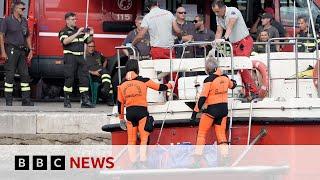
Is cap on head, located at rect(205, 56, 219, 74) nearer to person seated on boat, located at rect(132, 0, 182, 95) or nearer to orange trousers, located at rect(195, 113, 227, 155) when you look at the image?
orange trousers, located at rect(195, 113, 227, 155)

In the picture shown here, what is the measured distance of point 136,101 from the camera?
469 inches

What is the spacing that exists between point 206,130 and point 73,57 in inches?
207

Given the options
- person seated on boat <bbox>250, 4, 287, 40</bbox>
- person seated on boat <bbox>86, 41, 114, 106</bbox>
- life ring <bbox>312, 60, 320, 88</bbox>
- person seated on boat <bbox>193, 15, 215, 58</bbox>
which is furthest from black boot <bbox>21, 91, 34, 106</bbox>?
life ring <bbox>312, 60, 320, 88</bbox>

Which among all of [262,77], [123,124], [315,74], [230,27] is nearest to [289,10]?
[230,27]

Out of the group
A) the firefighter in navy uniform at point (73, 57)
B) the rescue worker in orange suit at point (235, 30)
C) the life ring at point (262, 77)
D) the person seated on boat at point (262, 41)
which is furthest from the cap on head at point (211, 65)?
the firefighter in navy uniform at point (73, 57)

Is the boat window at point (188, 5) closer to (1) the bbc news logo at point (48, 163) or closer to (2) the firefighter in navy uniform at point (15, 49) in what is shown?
(2) the firefighter in navy uniform at point (15, 49)

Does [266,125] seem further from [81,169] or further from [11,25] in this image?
[11,25]

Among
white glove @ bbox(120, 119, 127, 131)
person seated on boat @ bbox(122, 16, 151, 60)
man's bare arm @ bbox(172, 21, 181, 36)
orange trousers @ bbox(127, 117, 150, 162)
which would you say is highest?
man's bare arm @ bbox(172, 21, 181, 36)

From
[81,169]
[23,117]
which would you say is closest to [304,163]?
[81,169]

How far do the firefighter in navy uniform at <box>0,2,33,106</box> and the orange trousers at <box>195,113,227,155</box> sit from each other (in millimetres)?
5337

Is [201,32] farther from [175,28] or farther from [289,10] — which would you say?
[175,28]

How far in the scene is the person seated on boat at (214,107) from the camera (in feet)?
37.8

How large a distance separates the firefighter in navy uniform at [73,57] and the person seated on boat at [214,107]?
504 cm

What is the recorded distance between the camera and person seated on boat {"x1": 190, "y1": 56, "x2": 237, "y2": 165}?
11508mm
